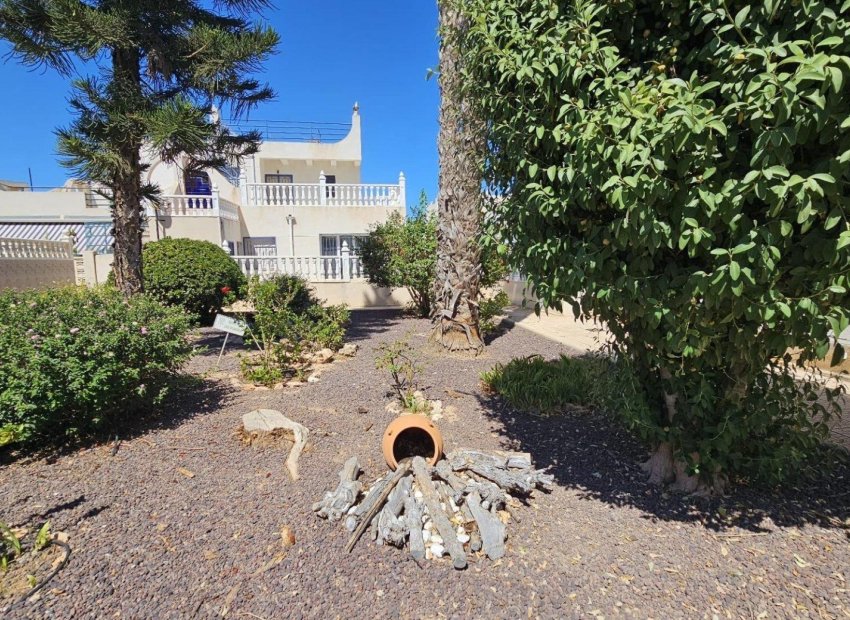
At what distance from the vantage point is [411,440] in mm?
3346

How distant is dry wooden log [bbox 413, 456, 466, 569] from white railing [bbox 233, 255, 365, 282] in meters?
11.0

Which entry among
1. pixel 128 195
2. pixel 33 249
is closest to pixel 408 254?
pixel 128 195

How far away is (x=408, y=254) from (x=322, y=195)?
6.98m

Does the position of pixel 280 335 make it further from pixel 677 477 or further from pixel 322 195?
pixel 322 195

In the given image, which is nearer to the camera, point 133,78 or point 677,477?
point 677,477

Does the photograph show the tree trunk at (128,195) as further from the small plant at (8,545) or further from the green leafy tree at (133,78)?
the small plant at (8,545)

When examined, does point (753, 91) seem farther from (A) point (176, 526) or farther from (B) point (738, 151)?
(A) point (176, 526)

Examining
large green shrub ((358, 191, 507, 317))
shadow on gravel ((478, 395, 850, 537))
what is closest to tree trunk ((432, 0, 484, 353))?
shadow on gravel ((478, 395, 850, 537))

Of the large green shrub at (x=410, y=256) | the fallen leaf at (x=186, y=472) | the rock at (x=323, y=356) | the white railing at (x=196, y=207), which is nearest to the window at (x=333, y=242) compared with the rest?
the white railing at (x=196, y=207)

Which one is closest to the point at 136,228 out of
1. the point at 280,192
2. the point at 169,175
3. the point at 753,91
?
the point at 753,91

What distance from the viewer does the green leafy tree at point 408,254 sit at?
10.4m

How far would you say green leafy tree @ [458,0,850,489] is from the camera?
4.91ft

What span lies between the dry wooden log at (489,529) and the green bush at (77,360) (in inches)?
115

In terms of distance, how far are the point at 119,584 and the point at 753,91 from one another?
3.41m
